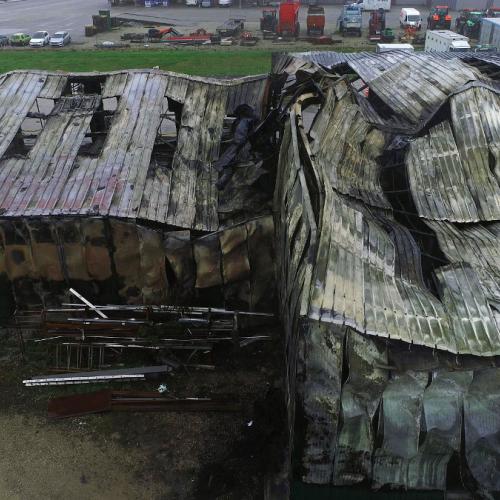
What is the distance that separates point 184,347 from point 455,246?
21.0 ft

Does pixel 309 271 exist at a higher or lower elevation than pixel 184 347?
higher

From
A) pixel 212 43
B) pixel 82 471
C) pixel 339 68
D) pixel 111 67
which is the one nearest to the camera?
pixel 82 471

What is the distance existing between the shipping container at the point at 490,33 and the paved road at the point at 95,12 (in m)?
11.9

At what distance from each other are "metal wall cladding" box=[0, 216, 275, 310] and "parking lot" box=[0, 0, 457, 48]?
41.6 m

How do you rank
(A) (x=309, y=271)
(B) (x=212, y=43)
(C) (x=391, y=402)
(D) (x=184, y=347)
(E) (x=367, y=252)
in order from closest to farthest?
(C) (x=391, y=402) → (A) (x=309, y=271) → (E) (x=367, y=252) → (D) (x=184, y=347) → (B) (x=212, y=43)

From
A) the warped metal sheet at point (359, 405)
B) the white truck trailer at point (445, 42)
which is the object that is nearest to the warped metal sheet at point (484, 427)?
the warped metal sheet at point (359, 405)

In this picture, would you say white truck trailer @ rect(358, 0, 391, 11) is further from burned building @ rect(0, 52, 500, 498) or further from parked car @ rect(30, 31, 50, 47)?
Result: burned building @ rect(0, 52, 500, 498)

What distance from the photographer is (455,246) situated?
35.7 ft

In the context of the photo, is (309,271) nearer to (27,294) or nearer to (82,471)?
(82,471)

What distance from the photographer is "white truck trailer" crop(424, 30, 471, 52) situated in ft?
127

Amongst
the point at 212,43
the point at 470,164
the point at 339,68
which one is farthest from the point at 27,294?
the point at 212,43

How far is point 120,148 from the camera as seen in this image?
15203 mm

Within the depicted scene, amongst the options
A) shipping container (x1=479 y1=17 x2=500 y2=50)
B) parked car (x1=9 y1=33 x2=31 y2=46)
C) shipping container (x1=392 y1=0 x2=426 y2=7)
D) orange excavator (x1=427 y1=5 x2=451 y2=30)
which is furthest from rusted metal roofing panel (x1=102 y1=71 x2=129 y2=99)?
shipping container (x1=392 y1=0 x2=426 y2=7)

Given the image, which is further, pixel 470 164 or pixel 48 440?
pixel 470 164
